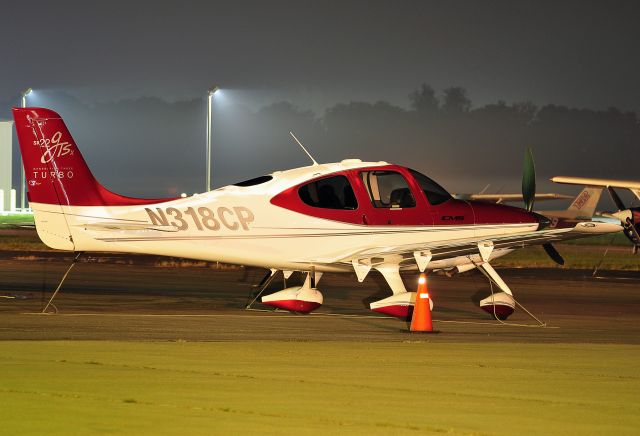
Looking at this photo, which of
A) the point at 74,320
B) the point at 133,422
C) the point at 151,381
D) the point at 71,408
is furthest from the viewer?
the point at 74,320

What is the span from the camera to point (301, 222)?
60.3ft

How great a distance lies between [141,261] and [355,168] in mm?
17477

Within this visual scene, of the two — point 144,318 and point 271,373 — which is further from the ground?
point 271,373

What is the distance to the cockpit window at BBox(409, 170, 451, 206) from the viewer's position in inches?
746

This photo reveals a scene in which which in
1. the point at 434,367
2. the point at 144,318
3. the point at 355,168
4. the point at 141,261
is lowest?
the point at 141,261

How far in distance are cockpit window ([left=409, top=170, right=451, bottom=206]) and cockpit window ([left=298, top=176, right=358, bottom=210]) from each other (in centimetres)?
117

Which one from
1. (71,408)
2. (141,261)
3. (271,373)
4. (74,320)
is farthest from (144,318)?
(141,261)

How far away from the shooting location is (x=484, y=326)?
17516 mm

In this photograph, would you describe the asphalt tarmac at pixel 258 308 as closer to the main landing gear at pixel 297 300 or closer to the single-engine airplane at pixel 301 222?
the main landing gear at pixel 297 300

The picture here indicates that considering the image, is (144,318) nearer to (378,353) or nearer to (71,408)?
(378,353)

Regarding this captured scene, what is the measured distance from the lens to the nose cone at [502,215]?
19.1m

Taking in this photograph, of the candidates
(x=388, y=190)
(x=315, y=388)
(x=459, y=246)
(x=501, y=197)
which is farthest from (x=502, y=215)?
(x=501, y=197)

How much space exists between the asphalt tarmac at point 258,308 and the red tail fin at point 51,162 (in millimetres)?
1859

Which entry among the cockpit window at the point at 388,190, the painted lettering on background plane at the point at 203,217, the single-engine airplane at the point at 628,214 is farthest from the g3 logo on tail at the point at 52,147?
the single-engine airplane at the point at 628,214
